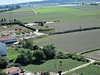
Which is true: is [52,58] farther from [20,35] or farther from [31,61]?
Result: [20,35]

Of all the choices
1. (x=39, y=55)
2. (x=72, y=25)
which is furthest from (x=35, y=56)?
(x=72, y=25)

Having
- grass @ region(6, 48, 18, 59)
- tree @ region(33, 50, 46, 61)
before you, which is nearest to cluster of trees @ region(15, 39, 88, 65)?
tree @ region(33, 50, 46, 61)

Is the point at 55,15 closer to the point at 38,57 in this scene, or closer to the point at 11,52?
the point at 11,52

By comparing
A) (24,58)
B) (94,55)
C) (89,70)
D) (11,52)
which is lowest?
(11,52)

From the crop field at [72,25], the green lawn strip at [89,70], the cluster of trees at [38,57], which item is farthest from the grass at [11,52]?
the crop field at [72,25]

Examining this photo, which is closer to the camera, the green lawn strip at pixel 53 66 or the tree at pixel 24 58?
the green lawn strip at pixel 53 66

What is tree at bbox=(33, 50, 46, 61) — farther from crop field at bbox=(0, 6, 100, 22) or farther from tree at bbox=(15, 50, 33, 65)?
crop field at bbox=(0, 6, 100, 22)

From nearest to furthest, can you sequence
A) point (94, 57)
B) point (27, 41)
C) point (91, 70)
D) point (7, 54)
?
point (91, 70), point (94, 57), point (7, 54), point (27, 41)

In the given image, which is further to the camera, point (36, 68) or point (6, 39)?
point (6, 39)

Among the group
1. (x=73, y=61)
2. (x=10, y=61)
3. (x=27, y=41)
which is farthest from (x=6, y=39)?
(x=73, y=61)

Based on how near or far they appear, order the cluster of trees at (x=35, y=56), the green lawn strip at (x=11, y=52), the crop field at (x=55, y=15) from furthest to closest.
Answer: the crop field at (x=55, y=15)
the green lawn strip at (x=11, y=52)
the cluster of trees at (x=35, y=56)

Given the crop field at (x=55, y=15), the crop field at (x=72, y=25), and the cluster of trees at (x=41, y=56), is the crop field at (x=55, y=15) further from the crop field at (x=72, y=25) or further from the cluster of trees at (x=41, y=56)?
the cluster of trees at (x=41, y=56)
